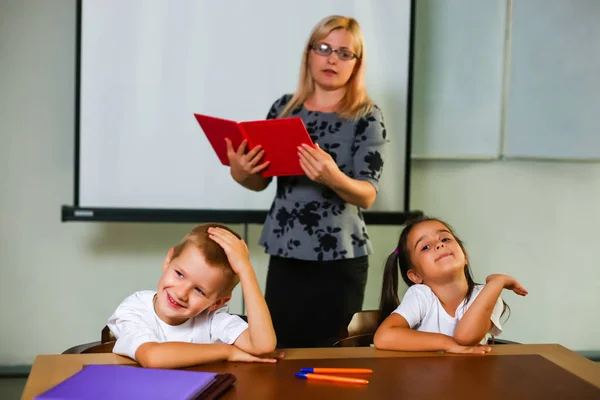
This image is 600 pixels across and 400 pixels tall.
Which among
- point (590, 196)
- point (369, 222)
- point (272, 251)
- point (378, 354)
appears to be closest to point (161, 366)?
point (378, 354)

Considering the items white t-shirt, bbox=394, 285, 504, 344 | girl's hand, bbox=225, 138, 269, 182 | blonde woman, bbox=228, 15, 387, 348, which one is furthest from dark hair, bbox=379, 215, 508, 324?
girl's hand, bbox=225, 138, 269, 182

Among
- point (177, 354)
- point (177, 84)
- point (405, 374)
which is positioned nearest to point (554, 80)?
point (177, 84)

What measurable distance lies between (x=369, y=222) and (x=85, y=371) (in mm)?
1994

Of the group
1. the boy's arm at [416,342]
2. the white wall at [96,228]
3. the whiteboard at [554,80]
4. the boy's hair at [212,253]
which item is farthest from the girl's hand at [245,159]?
the whiteboard at [554,80]

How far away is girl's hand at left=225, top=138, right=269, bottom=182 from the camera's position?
2.02 metres

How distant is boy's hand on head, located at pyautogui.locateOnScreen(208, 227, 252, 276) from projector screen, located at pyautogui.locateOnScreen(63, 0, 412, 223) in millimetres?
1522

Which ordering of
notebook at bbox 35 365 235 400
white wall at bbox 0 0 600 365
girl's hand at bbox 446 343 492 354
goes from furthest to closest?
white wall at bbox 0 0 600 365
girl's hand at bbox 446 343 492 354
notebook at bbox 35 365 235 400

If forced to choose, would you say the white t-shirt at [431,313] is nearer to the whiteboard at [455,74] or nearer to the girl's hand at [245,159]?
the girl's hand at [245,159]

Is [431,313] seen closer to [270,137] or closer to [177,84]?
[270,137]

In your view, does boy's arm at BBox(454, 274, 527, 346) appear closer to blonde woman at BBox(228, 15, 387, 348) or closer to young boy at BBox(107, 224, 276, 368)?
young boy at BBox(107, 224, 276, 368)

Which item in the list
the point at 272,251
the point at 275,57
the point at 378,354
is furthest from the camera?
the point at 275,57

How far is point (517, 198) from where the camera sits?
11.0 ft

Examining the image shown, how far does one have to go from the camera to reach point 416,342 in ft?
4.81

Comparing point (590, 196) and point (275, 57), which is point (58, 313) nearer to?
point (275, 57)
